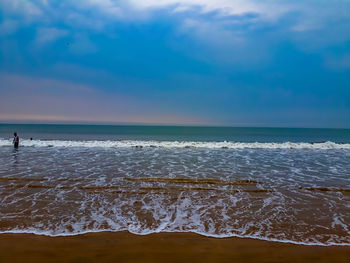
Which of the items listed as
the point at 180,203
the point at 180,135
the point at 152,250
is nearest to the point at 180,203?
the point at 180,203

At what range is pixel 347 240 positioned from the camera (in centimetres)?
457

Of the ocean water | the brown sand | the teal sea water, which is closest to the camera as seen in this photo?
the brown sand

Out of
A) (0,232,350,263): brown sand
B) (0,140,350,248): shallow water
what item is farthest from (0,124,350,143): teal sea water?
(0,232,350,263): brown sand

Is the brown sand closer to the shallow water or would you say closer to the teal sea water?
the shallow water

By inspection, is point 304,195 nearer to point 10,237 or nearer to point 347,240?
point 347,240

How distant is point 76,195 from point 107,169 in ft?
14.6

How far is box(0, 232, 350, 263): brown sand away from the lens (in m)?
3.87

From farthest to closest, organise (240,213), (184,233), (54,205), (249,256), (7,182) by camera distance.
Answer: (7,182) → (54,205) → (240,213) → (184,233) → (249,256)

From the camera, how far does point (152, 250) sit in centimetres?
412

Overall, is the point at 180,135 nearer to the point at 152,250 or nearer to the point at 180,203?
the point at 180,203

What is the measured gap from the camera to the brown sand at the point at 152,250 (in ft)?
12.7

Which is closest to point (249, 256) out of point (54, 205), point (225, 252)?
point (225, 252)

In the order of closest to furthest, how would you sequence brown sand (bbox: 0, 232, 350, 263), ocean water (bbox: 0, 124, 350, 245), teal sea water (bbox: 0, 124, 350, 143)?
brown sand (bbox: 0, 232, 350, 263) → ocean water (bbox: 0, 124, 350, 245) → teal sea water (bbox: 0, 124, 350, 143)

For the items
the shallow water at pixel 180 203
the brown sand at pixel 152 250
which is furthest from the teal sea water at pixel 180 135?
the brown sand at pixel 152 250
